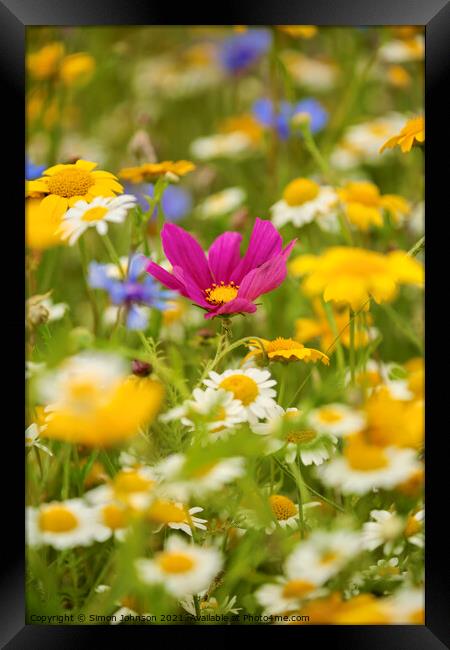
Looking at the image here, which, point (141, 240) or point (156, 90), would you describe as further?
point (156, 90)

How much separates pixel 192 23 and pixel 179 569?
1.27 feet

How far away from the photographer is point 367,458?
58cm

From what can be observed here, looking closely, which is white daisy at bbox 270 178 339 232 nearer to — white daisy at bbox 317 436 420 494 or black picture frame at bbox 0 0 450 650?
black picture frame at bbox 0 0 450 650

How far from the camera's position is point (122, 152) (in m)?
1.33

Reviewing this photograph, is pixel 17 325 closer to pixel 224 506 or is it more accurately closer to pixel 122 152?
pixel 224 506

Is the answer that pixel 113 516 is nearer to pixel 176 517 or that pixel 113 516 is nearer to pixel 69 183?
pixel 176 517

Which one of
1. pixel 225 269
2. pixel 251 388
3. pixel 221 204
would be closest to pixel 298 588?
pixel 251 388

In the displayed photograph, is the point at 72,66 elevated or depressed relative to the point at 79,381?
elevated

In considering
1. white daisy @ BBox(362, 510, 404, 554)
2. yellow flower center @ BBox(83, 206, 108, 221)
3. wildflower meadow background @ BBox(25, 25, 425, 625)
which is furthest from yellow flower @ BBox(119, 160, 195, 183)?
white daisy @ BBox(362, 510, 404, 554)

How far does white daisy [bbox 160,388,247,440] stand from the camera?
583mm

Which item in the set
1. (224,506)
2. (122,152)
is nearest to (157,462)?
(224,506)

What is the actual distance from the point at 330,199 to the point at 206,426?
344 millimetres

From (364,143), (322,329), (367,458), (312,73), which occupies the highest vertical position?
(312,73)

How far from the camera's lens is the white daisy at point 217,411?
583mm
